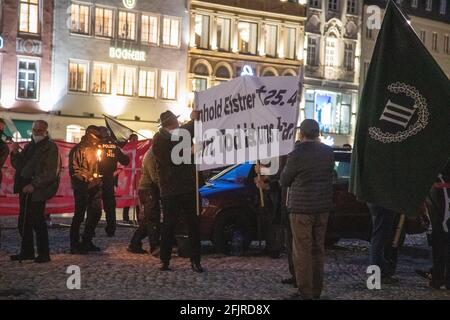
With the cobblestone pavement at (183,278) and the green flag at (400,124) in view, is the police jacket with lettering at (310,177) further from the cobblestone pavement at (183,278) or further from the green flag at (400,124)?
the cobblestone pavement at (183,278)

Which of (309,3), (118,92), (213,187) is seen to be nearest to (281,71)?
(309,3)

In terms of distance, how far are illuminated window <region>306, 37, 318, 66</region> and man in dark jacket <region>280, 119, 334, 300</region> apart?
4253 cm

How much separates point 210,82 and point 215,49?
6.12 feet

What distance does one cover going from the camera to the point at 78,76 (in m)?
41.9

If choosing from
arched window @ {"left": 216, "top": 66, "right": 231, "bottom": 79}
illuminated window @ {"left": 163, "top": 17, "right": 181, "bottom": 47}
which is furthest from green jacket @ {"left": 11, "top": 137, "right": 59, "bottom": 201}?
arched window @ {"left": 216, "top": 66, "right": 231, "bottom": 79}

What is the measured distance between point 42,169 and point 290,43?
3958cm

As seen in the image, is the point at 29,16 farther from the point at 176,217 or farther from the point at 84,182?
the point at 176,217

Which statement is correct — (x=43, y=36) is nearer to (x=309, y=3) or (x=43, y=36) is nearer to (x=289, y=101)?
(x=309, y=3)

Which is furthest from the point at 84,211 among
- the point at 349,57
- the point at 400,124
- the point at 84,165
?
the point at 349,57

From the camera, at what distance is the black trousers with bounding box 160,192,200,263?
10.7 m

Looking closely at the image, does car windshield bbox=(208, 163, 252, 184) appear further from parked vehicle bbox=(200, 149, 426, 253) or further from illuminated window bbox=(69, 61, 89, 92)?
illuminated window bbox=(69, 61, 89, 92)

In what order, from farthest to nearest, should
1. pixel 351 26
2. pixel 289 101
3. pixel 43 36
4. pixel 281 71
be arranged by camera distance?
pixel 351 26, pixel 281 71, pixel 43 36, pixel 289 101

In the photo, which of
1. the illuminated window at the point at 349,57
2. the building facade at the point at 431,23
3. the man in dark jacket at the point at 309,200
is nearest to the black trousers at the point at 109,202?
the man in dark jacket at the point at 309,200

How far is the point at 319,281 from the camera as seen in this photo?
28.4ft
